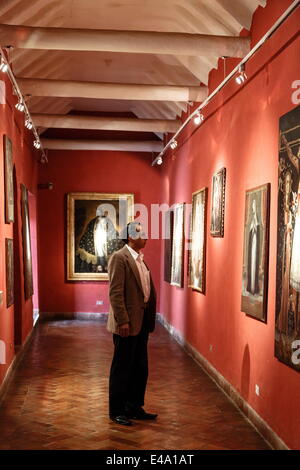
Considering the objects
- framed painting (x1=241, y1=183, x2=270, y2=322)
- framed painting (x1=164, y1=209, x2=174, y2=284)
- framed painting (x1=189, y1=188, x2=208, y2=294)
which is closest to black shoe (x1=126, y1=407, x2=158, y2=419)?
framed painting (x1=241, y1=183, x2=270, y2=322)

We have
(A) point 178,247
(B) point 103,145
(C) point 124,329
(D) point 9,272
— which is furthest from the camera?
(B) point 103,145

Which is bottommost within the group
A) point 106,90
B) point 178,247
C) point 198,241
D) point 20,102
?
point 178,247

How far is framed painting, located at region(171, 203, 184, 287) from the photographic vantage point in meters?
11.0

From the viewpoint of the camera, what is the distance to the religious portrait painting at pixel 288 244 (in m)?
4.68

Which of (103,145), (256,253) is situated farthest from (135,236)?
(103,145)

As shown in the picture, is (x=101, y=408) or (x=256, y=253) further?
(x=101, y=408)

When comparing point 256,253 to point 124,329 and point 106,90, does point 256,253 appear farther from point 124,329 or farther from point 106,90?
point 106,90

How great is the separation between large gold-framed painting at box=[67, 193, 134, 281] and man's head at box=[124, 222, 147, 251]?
853 cm

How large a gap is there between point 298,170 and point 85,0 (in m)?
4.56

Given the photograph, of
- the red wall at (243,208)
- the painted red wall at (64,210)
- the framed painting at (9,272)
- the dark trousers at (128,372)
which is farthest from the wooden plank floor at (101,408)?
the painted red wall at (64,210)

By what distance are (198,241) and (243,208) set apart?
2639mm

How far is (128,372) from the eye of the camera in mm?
5898


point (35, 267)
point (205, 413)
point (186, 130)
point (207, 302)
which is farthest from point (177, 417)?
point (35, 267)

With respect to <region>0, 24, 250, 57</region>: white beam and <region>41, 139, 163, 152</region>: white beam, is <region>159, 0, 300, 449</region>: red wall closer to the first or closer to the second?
<region>0, 24, 250, 57</region>: white beam
